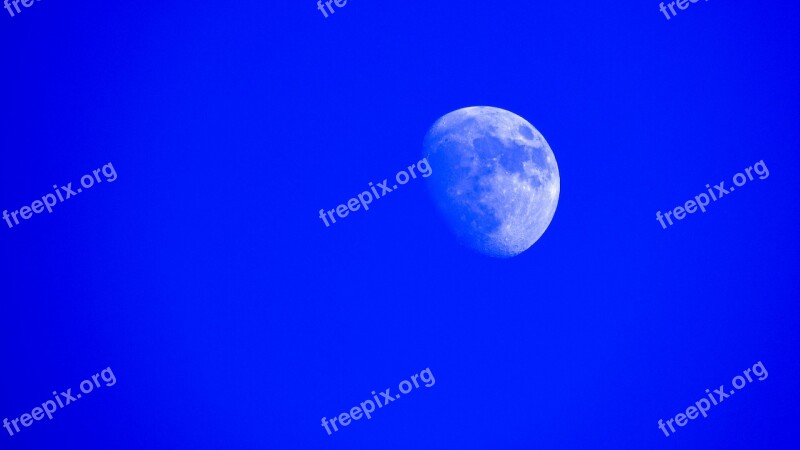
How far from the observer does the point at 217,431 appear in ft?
21.6

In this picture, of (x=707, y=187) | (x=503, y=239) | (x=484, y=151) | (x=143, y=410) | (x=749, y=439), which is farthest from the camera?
(x=749, y=439)

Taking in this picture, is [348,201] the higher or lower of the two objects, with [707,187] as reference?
higher

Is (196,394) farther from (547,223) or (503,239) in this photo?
(547,223)

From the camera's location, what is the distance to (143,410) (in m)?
6.28

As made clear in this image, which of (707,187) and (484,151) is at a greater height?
(484,151)

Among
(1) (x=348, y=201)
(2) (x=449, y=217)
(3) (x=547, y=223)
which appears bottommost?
(3) (x=547, y=223)

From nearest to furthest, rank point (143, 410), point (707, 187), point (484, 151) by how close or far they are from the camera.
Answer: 1. point (484, 151)
2. point (143, 410)
3. point (707, 187)

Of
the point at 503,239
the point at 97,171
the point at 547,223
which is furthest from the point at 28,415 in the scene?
the point at 547,223

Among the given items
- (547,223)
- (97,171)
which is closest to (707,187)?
(547,223)

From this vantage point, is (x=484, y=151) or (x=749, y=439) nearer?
(x=484, y=151)

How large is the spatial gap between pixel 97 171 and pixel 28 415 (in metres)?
2.86

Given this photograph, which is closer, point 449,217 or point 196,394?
point 449,217

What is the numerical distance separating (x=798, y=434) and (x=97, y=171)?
1000 cm

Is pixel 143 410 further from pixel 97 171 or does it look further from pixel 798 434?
pixel 798 434
